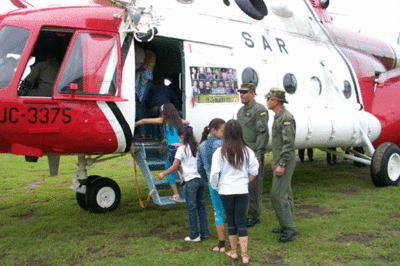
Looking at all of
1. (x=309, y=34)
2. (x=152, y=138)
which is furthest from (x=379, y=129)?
(x=152, y=138)

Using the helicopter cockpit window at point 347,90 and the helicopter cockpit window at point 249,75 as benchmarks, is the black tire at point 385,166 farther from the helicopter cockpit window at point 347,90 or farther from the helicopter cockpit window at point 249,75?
the helicopter cockpit window at point 249,75

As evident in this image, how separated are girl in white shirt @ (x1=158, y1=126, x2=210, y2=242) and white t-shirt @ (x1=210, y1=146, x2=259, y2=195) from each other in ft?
2.09

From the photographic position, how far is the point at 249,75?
6.65 metres

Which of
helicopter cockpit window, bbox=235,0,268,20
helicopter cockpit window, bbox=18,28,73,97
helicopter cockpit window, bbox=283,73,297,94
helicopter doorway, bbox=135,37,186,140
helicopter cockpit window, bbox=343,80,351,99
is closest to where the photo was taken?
helicopter cockpit window, bbox=18,28,73,97

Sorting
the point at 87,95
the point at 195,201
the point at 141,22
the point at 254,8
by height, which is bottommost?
the point at 195,201

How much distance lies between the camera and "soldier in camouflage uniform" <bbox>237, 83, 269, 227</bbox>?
5.27 metres

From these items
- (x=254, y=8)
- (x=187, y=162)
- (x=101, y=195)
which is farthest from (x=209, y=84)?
(x=101, y=195)

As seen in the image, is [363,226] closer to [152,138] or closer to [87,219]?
[152,138]

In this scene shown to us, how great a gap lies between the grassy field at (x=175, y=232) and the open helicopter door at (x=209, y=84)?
63.0 inches

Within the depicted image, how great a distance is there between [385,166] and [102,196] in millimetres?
5574

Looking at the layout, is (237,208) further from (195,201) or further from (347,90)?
(347,90)

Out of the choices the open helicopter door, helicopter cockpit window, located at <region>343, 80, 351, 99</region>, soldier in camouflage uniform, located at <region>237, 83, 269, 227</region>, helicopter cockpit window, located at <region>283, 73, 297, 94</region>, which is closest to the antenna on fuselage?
the open helicopter door

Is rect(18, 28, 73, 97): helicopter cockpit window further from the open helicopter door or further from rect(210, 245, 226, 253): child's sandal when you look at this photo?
rect(210, 245, 226, 253): child's sandal

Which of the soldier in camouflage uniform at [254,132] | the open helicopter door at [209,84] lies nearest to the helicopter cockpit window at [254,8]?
the open helicopter door at [209,84]
